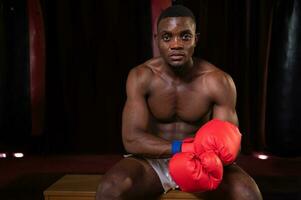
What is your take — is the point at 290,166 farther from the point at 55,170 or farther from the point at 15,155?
the point at 15,155

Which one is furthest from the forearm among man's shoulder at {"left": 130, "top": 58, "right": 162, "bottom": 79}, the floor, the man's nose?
the floor

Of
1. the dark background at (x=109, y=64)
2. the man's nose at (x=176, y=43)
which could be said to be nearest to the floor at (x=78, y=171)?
the dark background at (x=109, y=64)

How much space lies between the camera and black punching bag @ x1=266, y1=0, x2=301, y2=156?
3801mm

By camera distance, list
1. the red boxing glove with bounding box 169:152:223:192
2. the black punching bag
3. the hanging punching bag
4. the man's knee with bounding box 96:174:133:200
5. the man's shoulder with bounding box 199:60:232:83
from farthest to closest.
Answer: the hanging punching bag → the black punching bag → the man's shoulder with bounding box 199:60:232:83 → the man's knee with bounding box 96:174:133:200 → the red boxing glove with bounding box 169:152:223:192

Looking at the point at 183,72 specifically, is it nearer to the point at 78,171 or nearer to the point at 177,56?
the point at 177,56

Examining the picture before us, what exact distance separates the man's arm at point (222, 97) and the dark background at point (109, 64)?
5.99 ft

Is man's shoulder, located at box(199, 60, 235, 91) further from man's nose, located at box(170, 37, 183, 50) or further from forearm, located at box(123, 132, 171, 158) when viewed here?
forearm, located at box(123, 132, 171, 158)

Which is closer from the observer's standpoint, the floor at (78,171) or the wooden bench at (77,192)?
the wooden bench at (77,192)

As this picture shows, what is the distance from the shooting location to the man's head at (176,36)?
199 centimetres

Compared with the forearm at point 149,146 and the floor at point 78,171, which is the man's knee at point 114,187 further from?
the floor at point 78,171

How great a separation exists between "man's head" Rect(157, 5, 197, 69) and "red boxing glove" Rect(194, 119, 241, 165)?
32 centimetres

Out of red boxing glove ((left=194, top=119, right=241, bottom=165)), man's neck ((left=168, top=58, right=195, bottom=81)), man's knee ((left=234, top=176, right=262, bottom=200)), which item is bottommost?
man's knee ((left=234, top=176, right=262, bottom=200))

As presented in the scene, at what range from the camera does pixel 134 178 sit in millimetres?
1912

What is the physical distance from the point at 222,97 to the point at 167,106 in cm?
23
